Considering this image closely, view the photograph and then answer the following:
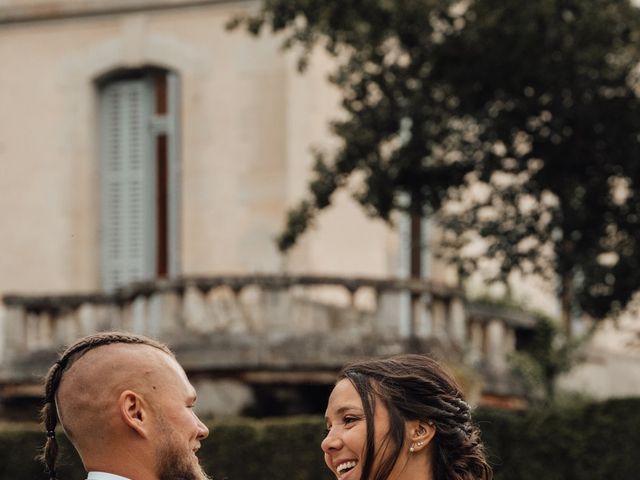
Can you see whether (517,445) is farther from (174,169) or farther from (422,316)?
(174,169)

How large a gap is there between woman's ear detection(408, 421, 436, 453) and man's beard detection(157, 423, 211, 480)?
91cm

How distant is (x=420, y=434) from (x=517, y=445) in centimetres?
951

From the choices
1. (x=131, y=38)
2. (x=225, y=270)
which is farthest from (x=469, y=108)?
(x=131, y=38)

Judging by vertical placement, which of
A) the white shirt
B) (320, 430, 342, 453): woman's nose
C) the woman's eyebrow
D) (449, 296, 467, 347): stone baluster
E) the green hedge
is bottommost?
the green hedge

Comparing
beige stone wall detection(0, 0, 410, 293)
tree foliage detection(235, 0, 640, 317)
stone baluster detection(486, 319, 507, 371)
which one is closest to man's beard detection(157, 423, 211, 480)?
tree foliage detection(235, 0, 640, 317)

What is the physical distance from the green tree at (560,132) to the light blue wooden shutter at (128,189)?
6.80m

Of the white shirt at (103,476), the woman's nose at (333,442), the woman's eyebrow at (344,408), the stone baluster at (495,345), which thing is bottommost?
the stone baluster at (495,345)

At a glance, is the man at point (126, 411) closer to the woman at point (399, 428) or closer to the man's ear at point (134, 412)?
the man's ear at point (134, 412)

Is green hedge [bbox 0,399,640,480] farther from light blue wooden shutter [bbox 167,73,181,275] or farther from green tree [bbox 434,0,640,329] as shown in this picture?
light blue wooden shutter [bbox 167,73,181,275]

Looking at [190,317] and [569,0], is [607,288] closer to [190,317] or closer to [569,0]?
[569,0]

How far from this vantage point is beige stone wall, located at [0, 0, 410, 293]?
2097 centimetres

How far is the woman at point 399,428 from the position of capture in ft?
16.6

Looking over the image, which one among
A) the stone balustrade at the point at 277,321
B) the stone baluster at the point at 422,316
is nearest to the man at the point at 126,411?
the stone balustrade at the point at 277,321

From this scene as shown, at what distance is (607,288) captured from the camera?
15.6 m
